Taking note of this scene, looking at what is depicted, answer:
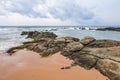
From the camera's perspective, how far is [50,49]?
14.3 metres

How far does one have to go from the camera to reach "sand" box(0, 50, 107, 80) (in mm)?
8812

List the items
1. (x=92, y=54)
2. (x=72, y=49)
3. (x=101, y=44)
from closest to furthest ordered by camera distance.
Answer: (x=92, y=54) < (x=72, y=49) < (x=101, y=44)

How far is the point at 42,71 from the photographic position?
31.7 feet

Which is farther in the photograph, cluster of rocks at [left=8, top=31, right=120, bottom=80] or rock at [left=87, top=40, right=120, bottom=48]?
rock at [left=87, top=40, right=120, bottom=48]

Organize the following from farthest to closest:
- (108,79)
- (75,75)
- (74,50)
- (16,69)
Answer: (74,50) < (16,69) < (75,75) < (108,79)

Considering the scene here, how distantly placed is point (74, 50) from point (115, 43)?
11.1 ft

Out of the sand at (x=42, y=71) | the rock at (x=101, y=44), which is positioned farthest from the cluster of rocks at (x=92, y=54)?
the sand at (x=42, y=71)

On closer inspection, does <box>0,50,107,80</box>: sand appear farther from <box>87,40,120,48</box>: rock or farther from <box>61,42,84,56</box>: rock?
<box>87,40,120,48</box>: rock

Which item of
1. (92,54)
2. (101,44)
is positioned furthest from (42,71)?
(101,44)

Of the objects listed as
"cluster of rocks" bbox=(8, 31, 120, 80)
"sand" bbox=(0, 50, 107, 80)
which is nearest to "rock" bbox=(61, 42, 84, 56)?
"cluster of rocks" bbox=(8, 31, 120, 80)

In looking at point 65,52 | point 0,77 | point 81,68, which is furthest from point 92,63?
point 0,77

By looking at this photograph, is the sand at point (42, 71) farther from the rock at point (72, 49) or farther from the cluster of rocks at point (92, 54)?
the rock at point (72, 49)

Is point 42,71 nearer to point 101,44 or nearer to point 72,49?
point 72,49

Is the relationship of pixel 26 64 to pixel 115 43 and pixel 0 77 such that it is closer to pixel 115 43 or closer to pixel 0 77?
pixel 0 77
